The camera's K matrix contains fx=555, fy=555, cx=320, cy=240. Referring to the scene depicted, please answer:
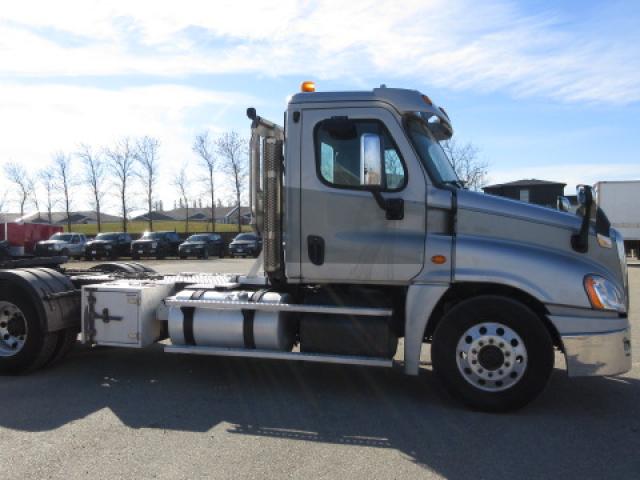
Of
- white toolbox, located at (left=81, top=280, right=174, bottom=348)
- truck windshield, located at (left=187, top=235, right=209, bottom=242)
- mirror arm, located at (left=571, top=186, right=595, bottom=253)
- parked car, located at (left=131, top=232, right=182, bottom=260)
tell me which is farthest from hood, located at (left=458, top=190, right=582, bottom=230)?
truck windshield, located at (left=187, top=235, right=209, bottom=242)

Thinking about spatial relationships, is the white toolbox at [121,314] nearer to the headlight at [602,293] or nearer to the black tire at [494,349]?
the black tire at [494,349]

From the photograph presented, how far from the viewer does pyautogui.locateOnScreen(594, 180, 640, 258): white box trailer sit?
2967 cm

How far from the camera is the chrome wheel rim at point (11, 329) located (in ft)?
20.5

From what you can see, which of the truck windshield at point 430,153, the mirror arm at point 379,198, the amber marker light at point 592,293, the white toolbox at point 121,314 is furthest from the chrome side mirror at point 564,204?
the white toolbox at point 121,314

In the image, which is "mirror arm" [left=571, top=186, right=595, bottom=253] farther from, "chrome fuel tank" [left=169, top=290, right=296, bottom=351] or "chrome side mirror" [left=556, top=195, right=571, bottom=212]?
"chrome fuel tank" [left=169, top=290, right=296, bottom=351]

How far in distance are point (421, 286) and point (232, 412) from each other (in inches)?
82.2

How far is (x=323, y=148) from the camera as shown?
544cm

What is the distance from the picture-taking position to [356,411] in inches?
201

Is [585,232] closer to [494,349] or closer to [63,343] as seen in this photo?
[494,349]

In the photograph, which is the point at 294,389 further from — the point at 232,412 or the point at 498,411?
the point at 498,411

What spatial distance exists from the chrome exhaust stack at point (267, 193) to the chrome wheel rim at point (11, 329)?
2901 millimetres

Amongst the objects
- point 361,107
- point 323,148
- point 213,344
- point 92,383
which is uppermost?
point 361,107

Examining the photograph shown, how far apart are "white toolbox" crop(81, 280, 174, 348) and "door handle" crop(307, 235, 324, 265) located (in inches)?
76.1

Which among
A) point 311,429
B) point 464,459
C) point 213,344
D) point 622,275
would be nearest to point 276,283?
point 213,344
